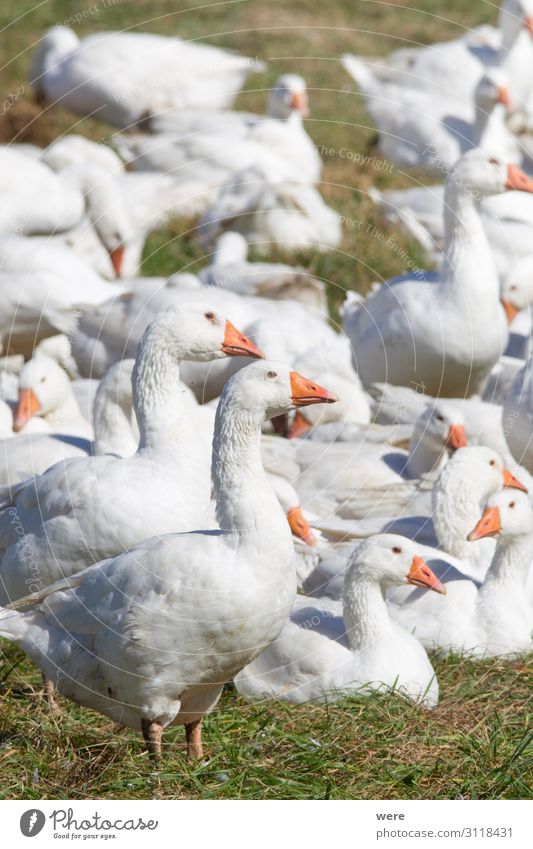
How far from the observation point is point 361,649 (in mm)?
5695

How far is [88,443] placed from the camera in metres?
6.98

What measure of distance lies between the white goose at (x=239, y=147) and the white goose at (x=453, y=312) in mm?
3920

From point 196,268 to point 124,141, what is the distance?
3.57 meters

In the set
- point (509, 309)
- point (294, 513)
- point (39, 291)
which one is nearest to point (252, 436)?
point (294, 513)

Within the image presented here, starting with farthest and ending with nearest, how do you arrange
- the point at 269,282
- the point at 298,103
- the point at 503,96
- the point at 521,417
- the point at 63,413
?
1. the point at 298,103
2. the point at 503,96
3. the point at 269,282
4. the point at 63,413
5. the point at 521,417

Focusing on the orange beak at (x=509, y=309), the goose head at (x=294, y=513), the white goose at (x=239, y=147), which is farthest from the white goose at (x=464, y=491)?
the white goose at (x=239, y=147)

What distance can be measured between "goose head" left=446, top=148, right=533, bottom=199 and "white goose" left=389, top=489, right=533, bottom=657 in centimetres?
285

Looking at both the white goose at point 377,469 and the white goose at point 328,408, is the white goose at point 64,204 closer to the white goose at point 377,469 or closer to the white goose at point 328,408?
the white goose at point 328,408

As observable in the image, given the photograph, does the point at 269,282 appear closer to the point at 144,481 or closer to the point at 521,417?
the point at 521,417

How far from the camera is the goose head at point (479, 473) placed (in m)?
6.64

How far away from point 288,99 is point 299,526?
311 inches

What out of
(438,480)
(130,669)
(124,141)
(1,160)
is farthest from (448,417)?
(124,141)

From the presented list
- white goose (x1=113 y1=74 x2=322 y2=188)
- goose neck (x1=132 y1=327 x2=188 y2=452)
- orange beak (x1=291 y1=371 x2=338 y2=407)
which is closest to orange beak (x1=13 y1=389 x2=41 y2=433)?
goose neck (x1=132 y1=327 x2=188 y2=452)

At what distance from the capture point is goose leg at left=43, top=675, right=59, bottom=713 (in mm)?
5262
